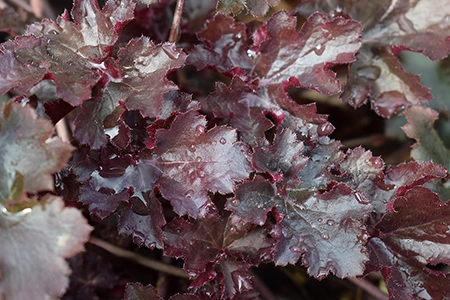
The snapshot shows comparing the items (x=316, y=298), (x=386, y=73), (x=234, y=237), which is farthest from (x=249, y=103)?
(x=316, y=298)

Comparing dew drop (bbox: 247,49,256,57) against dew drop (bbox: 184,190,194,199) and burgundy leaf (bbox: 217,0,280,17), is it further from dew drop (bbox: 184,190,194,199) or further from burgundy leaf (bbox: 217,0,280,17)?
dew drop (bbox: 184,190,194,199)

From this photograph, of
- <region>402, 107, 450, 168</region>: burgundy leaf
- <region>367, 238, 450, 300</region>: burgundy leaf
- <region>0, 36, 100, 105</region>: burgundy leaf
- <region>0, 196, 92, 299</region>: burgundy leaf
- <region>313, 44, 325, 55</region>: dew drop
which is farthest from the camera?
<region>402, 107, 450, 168</region>: burgundy leaf

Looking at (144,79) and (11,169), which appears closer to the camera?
(11,169)

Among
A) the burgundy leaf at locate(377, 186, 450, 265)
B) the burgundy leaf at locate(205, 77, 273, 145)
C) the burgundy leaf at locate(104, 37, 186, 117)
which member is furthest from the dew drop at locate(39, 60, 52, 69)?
the burgundy leaf at locate(377, 186, 450, 265)

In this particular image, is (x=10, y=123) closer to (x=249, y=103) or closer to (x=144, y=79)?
(x=144, y=79)

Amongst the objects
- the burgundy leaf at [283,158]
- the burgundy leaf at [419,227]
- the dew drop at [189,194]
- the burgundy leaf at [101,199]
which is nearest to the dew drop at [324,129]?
the burgundy leaf at [283,158]

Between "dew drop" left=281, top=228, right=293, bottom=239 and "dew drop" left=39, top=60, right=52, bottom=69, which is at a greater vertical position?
"dew drop" left=39, top=60, right=52, bottom=69

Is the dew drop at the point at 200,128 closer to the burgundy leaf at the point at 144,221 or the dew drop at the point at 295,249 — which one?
the burgundy leaf at the point at 144,221

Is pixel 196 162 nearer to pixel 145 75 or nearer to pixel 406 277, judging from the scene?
pixel 145 75
